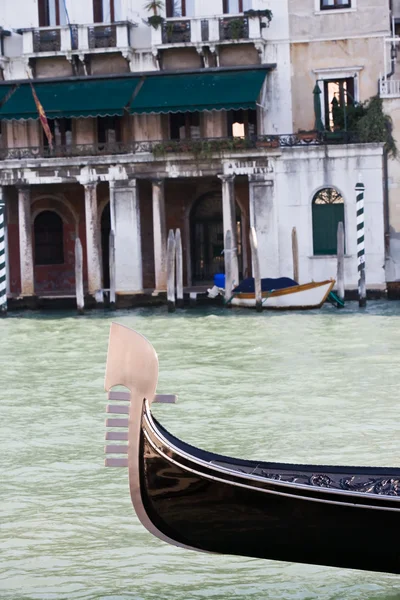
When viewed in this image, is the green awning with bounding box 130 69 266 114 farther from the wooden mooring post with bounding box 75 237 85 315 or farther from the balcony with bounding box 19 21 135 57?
the wooden mooring post with bounding box 75 237 85 315

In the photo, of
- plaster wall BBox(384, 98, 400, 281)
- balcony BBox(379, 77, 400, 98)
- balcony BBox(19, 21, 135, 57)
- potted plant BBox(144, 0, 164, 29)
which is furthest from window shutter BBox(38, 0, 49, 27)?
plaster wall BBox(384, 98, 400, 281)

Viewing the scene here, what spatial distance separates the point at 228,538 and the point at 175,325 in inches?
594

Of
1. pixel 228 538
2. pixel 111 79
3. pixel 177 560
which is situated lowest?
pixel 177 560

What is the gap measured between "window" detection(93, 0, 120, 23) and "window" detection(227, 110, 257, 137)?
122 inches

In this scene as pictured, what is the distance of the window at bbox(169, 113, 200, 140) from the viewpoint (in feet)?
87.9

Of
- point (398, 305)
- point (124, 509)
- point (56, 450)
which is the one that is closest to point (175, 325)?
point (398, 305)

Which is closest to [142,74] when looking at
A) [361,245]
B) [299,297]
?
[361,245]

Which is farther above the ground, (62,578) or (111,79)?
(111,79)

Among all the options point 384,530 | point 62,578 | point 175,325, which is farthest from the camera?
point 175,325

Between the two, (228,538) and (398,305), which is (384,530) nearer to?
(228,538)

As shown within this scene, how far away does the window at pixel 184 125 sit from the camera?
26.8 metres

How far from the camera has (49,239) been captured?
94.2ft

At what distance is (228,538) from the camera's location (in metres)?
5.87

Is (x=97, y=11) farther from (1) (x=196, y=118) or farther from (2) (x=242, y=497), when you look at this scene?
(2) (x=242, y=497)
